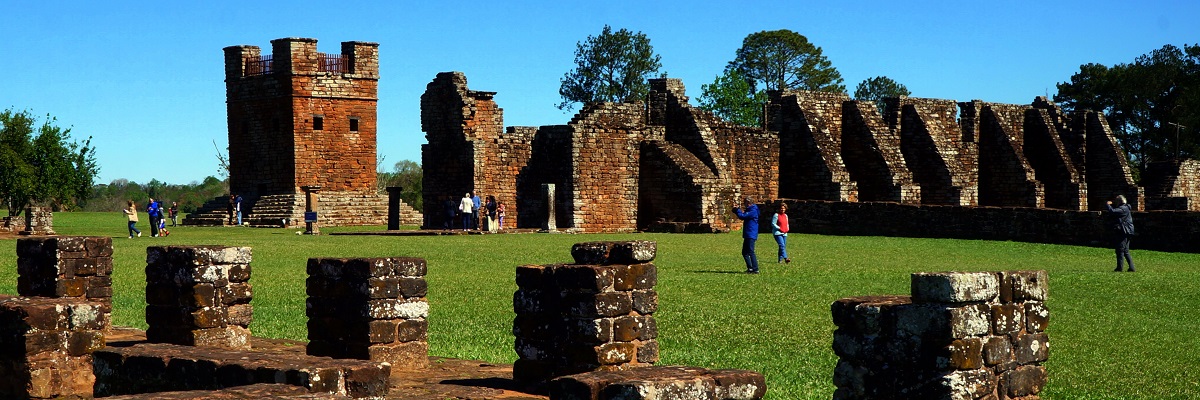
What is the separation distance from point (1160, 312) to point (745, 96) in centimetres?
5198

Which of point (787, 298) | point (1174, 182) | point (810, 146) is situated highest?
point (810, 146)

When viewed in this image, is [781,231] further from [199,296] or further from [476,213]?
[476,213]

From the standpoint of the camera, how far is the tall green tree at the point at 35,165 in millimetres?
55156

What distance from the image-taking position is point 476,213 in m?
35.6

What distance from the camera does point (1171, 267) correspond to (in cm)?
2275

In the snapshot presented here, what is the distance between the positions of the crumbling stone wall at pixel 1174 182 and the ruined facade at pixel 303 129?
86.0 feet

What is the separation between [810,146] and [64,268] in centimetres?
2963

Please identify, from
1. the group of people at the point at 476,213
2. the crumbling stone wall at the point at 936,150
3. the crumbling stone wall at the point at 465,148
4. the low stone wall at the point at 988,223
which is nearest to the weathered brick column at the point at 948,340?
the low stone wall at the point at 988,223

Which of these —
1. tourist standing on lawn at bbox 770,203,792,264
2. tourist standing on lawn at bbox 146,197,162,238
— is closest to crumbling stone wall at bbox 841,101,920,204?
tourist standing on lawn at bbox 770,203,792,264

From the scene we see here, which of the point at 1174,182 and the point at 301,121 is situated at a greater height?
the point at 301,121

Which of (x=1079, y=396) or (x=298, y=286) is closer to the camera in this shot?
(x=1079, y=396)

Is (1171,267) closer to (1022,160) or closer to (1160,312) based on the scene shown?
(1160,312)

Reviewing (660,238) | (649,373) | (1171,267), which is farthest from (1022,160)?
(649,373)

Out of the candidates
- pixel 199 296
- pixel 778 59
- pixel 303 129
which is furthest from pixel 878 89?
pixel 199 296
